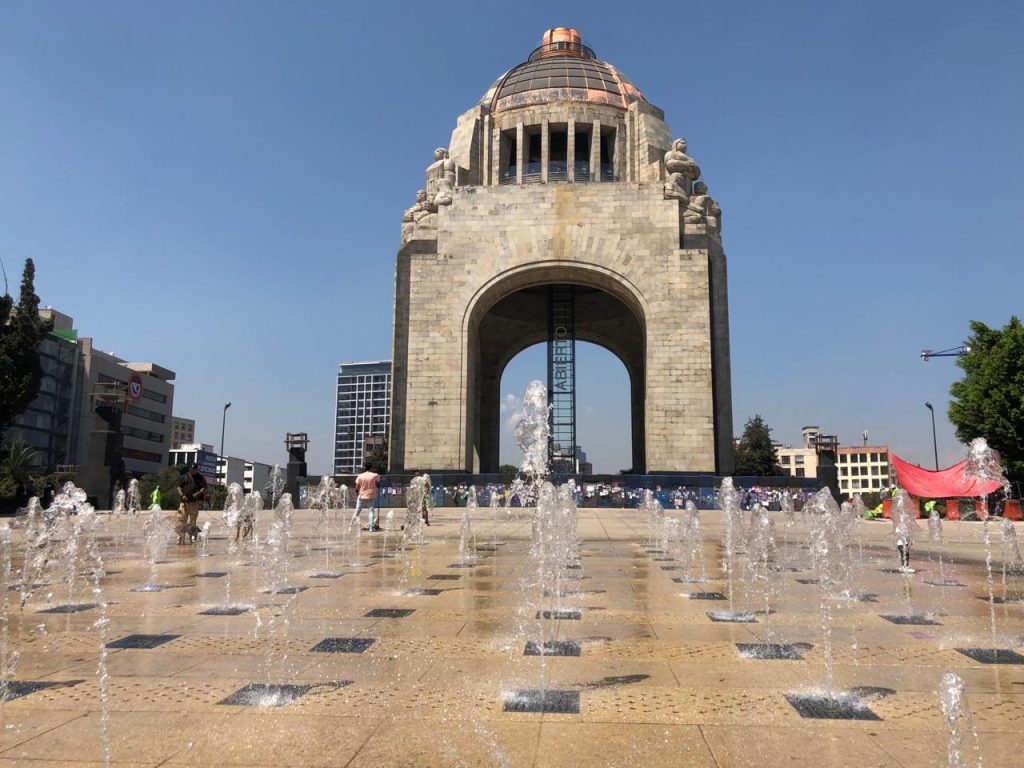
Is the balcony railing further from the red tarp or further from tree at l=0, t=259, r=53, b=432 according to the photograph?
tree at l=0, t=259, r=53, b=432

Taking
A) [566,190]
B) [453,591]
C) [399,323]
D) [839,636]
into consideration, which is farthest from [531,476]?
[839,636]

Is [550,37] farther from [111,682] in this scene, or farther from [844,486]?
[844,486]

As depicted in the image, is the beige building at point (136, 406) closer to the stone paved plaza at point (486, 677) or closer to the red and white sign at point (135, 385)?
the red and white sign at point (135, 385)

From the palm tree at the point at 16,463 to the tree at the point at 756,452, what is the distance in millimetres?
39204

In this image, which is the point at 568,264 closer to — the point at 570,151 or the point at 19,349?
the point at 570,151

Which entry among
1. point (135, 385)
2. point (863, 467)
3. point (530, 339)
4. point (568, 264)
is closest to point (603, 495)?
point (568, 264)

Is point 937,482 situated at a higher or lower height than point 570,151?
lower

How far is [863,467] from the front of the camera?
10719cm

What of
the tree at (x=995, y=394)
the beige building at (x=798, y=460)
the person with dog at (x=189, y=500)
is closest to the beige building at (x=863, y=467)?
the beige building at (x=798, y=460)

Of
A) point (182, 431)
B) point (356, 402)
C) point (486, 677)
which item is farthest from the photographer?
point (356, 402)

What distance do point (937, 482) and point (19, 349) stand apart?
1314 inches

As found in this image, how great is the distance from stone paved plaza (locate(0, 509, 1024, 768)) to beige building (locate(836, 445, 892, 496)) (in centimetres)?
11041

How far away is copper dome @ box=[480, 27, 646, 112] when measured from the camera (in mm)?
31266

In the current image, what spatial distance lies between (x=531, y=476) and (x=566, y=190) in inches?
417
